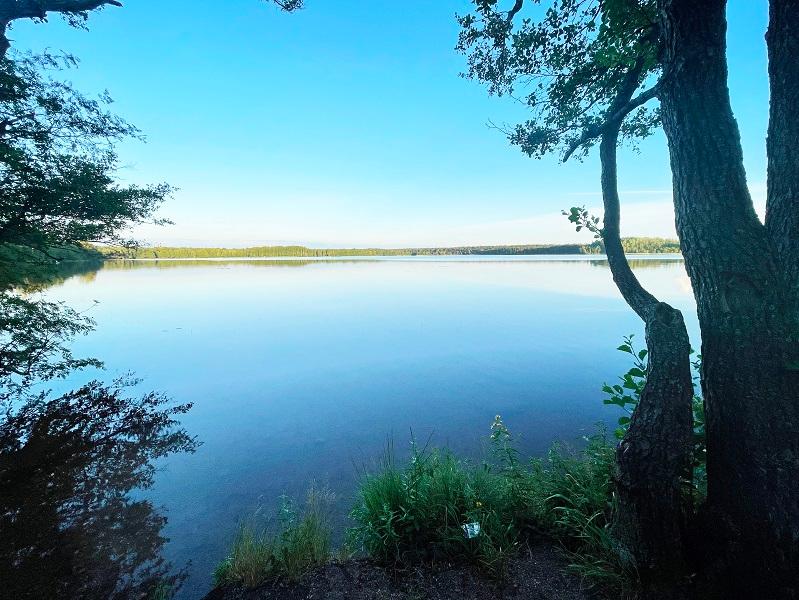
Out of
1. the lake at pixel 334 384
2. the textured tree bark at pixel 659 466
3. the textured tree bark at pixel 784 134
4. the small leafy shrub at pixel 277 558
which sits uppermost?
the textured tree bark at pixel 784 134

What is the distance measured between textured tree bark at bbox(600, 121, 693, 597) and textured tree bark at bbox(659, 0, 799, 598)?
19 cm

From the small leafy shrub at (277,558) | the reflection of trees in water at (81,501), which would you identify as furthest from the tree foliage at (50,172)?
the small leafy shrub at (277,558)

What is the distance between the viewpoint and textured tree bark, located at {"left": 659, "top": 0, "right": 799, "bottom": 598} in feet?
5.23

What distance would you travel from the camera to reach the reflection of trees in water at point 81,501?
8.62 feet

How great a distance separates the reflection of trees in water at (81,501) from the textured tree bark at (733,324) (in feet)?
13.9

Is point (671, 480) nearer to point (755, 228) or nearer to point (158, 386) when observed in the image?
point (755, 228)

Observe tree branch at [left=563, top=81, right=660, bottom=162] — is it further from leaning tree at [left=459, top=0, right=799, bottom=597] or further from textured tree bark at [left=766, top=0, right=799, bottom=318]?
textured tree bark at [left=766, top=0, right=799, bottom=318]

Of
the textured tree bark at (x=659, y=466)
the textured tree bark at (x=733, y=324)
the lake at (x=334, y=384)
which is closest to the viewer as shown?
the textured tree bark at (x=733, y=324)

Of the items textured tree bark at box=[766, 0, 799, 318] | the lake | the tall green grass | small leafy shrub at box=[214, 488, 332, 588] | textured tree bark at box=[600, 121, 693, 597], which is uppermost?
textured tree bark at box=[766, 0, 799, 318]

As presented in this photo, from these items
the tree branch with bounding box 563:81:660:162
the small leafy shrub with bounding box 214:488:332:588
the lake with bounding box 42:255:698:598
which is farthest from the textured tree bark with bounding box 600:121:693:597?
the lake with bounding box 42:255:698:598

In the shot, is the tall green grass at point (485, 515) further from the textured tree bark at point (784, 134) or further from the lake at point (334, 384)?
the textured tree bark at point (784, 134)

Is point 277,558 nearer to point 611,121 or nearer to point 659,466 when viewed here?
point 659,466

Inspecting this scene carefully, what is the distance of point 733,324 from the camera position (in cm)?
172

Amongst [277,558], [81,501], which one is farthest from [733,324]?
[81,501]
